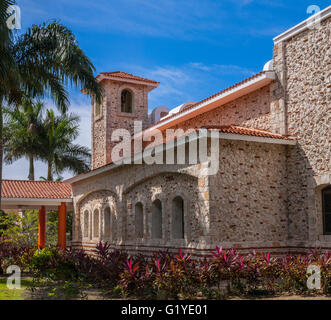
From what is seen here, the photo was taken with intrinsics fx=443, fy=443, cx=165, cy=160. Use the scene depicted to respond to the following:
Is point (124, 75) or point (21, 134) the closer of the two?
point (124, 75)

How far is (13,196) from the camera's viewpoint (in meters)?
23.2

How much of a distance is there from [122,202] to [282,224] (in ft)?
24.2

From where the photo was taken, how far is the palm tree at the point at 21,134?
3212 centimetres

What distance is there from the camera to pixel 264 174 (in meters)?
15.3

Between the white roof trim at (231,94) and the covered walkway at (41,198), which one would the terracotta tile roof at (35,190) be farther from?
the white roof trim at (231,94)

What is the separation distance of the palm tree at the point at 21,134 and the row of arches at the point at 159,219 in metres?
16.0

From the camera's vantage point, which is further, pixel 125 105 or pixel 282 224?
pixel 125 105

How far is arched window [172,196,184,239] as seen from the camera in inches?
631

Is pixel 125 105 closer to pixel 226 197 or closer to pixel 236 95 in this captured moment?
pixel 236 95

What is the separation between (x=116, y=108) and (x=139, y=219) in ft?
33.1

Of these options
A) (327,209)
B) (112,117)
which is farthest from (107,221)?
(327,209)

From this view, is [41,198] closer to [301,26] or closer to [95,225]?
[95,225]

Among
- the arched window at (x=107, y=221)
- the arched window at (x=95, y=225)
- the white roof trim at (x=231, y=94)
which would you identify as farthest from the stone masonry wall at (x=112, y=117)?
the white roof trim at (x=231, y=94)

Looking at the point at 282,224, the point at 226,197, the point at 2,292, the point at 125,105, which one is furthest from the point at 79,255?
the point at 125,105
